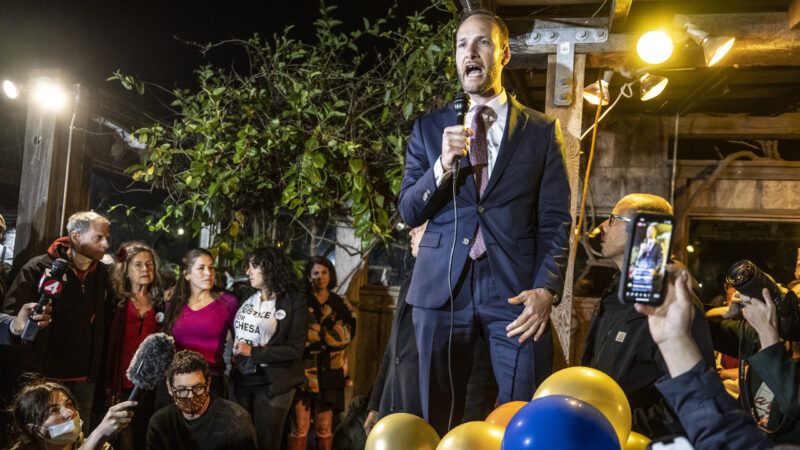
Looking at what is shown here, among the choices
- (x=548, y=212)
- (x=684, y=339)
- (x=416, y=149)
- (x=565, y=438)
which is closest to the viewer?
(x=684, y=339)

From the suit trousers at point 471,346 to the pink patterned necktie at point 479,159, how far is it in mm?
50

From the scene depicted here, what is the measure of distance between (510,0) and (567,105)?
863 millimetres

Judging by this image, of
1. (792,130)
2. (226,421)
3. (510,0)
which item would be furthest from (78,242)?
(792,130)

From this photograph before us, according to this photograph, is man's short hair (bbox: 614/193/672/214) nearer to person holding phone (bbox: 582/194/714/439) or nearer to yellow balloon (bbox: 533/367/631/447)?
person holding phone (bbox: 582/194/714/439)

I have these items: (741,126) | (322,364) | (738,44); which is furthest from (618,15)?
(741,126)

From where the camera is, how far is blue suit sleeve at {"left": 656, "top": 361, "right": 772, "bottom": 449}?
4.91ft

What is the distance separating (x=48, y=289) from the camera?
12.4 ft

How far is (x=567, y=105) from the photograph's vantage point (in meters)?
3.80

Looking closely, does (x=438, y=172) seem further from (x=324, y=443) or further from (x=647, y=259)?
(x=324, y=443)

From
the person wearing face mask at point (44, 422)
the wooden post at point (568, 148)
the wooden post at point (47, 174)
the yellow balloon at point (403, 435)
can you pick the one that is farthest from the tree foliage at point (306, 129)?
the yellow balloon at point (403, 435)

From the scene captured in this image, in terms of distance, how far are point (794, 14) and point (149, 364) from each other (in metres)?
4.70

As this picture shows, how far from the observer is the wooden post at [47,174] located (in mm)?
5891

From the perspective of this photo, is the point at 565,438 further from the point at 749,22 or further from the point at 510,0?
the point at 749,22

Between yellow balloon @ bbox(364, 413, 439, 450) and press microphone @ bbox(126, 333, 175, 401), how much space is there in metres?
1.74
